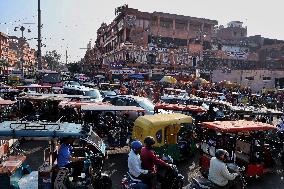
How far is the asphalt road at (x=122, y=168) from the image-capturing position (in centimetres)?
1091

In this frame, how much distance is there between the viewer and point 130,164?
8273mm

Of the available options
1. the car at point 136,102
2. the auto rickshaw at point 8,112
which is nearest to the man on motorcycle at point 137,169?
the car at point 136,102

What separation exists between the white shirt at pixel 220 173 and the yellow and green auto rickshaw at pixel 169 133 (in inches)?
Result: 158

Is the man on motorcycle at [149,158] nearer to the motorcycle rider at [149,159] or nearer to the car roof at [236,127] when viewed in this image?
the motorcycle rider at [149,159]

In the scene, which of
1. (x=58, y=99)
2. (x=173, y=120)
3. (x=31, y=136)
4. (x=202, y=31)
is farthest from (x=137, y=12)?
(x=31, y=136)

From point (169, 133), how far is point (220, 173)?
4.39 m

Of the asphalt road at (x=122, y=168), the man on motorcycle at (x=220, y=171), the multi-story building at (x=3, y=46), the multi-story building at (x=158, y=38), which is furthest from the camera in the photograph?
the multi-story building at (x=3, y=46)

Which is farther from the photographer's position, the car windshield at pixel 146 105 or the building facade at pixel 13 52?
the building facade at pixel 13 52

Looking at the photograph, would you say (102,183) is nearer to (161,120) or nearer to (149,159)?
(149,159)

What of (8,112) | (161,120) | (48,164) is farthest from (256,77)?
(48,164)

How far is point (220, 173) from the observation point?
→ 783cm

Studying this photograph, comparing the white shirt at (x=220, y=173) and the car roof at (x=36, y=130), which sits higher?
the car roof at (x=36, y=130)

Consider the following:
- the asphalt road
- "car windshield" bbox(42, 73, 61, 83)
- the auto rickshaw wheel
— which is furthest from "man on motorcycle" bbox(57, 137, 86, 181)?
"car windshield" bbox(42, 73, 61, 83)

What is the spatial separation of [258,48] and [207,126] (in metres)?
66.0
